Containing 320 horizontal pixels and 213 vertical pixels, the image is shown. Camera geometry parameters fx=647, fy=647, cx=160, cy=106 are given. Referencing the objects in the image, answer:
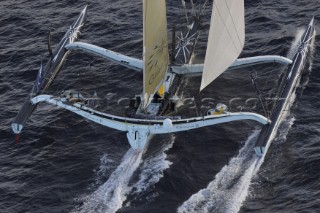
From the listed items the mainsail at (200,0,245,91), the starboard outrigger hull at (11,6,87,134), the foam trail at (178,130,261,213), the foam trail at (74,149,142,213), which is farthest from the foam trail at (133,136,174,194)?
the starboard outrigger hull at (11,6,87,134)

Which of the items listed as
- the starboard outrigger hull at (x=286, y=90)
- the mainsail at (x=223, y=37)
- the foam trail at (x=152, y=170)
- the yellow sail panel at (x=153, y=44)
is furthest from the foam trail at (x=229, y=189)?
the yellow sail panel at (x=153, y=44)

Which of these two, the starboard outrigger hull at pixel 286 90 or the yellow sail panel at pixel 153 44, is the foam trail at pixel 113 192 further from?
the starboard outrigger hull at pixel 286 90

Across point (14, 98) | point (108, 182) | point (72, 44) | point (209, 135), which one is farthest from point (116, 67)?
point (108, 182)

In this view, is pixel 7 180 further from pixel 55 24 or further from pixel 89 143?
pixel 55 24

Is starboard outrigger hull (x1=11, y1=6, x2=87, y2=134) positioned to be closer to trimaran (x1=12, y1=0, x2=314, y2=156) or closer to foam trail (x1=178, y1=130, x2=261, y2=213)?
trimaran (x1=12, y1=0, x2=314, y2=156)

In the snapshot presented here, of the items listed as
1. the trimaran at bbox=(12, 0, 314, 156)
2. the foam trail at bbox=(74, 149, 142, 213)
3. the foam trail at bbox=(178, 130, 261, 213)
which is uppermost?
the trimaran at bbox=(12, 0, 314, 156)

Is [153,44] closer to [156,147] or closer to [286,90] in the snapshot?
[156,147]

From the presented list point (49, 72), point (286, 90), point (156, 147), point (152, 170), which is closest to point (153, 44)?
point (156, 147)
